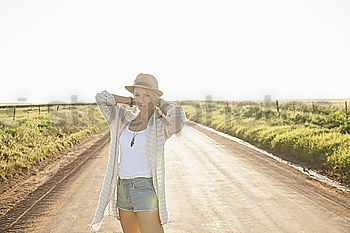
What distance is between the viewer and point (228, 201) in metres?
6.77

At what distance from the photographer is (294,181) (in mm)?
8664

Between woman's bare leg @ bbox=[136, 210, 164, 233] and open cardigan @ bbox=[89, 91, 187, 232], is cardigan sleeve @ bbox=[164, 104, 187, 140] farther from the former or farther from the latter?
woman's bare leg @ bbox=[136, 210, 164, 233]

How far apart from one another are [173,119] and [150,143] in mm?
291

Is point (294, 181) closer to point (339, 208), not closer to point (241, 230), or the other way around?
point (339, 208)

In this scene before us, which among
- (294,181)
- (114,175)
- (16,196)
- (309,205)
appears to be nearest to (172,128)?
(114,175)

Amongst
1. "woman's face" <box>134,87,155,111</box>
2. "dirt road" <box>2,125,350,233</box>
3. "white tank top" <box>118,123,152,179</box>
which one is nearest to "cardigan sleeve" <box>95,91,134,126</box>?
"woman's face" <box>134,87,155,111</box>

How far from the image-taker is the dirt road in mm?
5414

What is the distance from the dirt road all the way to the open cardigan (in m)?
2.27

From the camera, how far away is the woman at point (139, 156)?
2.94 m

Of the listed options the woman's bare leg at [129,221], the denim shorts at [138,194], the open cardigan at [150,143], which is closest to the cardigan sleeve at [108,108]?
the open cardigan at [150,143]

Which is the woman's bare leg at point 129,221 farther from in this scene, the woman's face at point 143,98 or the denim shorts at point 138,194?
the woman's face at point 143,98

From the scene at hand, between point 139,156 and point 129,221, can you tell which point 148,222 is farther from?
point 139,156

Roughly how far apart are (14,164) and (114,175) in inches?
312

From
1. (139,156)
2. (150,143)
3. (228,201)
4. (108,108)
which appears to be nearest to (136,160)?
(139,156)
